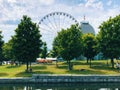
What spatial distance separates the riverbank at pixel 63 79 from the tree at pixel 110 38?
12.7m

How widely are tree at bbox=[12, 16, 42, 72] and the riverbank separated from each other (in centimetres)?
971

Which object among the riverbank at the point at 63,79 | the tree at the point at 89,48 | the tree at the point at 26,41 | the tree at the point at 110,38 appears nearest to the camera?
the riverbank at the point at 63,79

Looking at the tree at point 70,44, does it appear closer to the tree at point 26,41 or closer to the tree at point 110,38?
the tree at point 110,38

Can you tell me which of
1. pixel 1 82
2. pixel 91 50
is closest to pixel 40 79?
pixel 1 82

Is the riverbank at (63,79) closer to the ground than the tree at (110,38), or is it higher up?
closer to the ground

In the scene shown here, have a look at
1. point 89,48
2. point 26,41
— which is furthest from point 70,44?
point 26,41

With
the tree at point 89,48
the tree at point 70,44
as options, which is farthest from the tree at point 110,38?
the tree at point 70,44

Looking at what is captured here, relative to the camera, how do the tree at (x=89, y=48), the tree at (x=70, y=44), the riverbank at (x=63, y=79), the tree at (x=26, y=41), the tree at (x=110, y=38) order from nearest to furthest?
the riverbank at (x=63, y=79) → the tree at (x=26, y=41) → the tree at (x=70, y=44) → the tree at (x=110, y=38) → the tree at (x=89, y=48)

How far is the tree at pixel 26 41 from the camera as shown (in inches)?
2854

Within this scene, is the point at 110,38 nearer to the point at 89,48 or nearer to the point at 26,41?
the point at 89,48

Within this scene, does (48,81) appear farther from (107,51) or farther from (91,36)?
(91,36)

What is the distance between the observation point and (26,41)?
73.2 meters

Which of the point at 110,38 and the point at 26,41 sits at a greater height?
the point at 110,38

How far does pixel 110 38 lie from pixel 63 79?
19.1m
